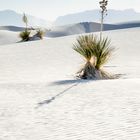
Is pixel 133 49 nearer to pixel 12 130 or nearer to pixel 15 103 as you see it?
pixel 15 103

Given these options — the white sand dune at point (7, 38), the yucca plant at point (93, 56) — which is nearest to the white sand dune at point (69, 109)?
the yucca plant at point (93, 56)

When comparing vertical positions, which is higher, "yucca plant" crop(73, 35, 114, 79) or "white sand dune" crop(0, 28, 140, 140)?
"yucca plant" crop(73, 35, 114, 79)

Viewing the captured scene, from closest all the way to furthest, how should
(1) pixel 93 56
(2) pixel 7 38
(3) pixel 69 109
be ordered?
1. (3) pixel 69 109
2. (1) pixel 93 56
3. (2) pixel 7 38

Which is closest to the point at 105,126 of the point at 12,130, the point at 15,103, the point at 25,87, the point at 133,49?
the point at 12,130

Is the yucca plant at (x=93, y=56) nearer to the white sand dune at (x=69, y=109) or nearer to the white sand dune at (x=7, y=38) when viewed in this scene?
the white sand dune at (x=69, y=109)

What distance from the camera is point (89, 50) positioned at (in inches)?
466

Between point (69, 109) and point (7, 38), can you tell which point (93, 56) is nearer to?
point (69, 109)

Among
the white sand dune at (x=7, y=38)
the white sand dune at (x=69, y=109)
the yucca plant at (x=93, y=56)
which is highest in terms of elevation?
the yucca plant at (x=93, y=56)

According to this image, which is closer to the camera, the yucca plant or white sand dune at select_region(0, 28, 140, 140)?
white sand dune at select_region(0, 28, 140, 140)

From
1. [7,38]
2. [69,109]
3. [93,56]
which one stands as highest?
[93,56]

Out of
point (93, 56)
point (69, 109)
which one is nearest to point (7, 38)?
point (93, 56)

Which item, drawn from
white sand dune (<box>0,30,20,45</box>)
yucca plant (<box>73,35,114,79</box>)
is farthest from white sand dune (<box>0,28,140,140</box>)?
white sand dune (<box>0,30,20,45</box>)

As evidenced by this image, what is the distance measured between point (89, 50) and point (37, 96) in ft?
11.6

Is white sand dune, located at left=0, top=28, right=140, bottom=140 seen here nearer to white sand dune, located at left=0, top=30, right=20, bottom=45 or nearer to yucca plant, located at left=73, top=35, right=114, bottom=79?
yucca plant, located at left=73, top=35, right=114, bottom=79
